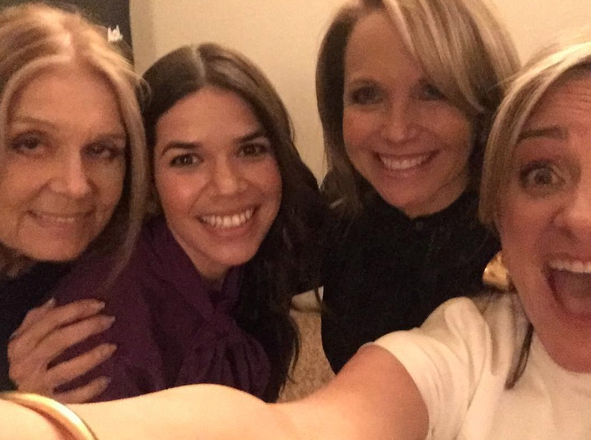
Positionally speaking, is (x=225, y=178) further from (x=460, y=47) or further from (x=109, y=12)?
(x=109, y=12)

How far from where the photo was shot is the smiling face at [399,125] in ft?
3.42

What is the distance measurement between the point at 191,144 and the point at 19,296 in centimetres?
43

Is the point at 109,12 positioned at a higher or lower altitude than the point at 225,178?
higher

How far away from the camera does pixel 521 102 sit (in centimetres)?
74

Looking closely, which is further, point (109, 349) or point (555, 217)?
point (109, 349)

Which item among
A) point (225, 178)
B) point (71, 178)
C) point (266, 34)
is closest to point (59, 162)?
point (71, 178)

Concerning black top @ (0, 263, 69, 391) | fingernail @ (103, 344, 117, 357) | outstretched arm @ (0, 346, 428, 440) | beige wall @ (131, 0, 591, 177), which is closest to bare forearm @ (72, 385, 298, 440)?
outstretched arm @ (0, 346, 428, 440)

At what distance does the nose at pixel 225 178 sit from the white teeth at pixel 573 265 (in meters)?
0.54

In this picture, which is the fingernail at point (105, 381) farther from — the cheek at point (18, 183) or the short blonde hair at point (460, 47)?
the short blonde hair at point (460, 47)

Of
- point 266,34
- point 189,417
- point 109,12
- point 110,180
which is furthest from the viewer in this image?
point 266,34

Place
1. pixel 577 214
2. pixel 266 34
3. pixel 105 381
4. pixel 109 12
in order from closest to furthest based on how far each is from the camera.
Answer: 1. pixel 577 214
2. pixel 105 381
3. pixel 109 12
4. pixel 266 34

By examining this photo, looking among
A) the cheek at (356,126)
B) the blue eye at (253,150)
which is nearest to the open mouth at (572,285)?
the cheek at (356,126)

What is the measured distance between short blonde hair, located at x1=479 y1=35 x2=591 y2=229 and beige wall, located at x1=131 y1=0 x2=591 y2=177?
3.80ft

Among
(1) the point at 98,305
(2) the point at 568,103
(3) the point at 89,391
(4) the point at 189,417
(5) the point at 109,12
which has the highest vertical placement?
(5) the point at 109,12
